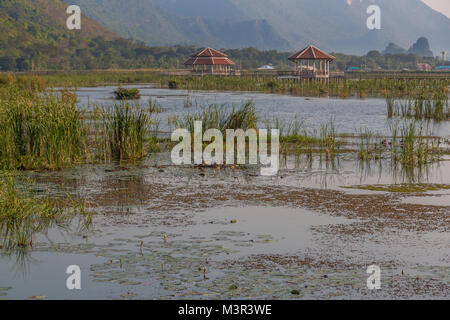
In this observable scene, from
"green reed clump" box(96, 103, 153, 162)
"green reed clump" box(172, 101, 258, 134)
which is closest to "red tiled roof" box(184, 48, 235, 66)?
"green reed clump" box(172, 101, 258, 134)

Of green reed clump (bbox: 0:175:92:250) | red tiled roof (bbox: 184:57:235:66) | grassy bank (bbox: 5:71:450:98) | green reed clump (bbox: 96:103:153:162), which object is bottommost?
green reed clump (bbox: 0:175:92:250)

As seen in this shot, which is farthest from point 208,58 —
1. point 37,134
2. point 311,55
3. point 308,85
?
point 37,134

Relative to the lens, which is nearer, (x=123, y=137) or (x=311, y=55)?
(x=123, y=137)

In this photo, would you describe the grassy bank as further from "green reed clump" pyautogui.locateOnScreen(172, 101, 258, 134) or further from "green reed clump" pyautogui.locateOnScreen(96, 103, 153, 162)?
"green reed clump" pyautogui.locateOnScreen(96, 103, 153, 162)

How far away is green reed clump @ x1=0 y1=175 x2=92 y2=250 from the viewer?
8430 mm

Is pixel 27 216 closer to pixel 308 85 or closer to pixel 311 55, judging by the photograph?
pixel 308 85

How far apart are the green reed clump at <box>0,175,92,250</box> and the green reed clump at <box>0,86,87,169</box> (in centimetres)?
298

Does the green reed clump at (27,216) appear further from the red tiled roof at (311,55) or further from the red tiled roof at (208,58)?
the red tiled roof at (208,58)

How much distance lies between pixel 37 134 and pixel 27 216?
4.09 m

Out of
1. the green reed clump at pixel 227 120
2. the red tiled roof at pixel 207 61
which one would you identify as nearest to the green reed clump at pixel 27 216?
the green reed clump at pixel 227 120

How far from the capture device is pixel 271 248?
8125 mm

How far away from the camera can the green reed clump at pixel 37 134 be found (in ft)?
42.4

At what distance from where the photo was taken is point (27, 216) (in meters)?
9.38
